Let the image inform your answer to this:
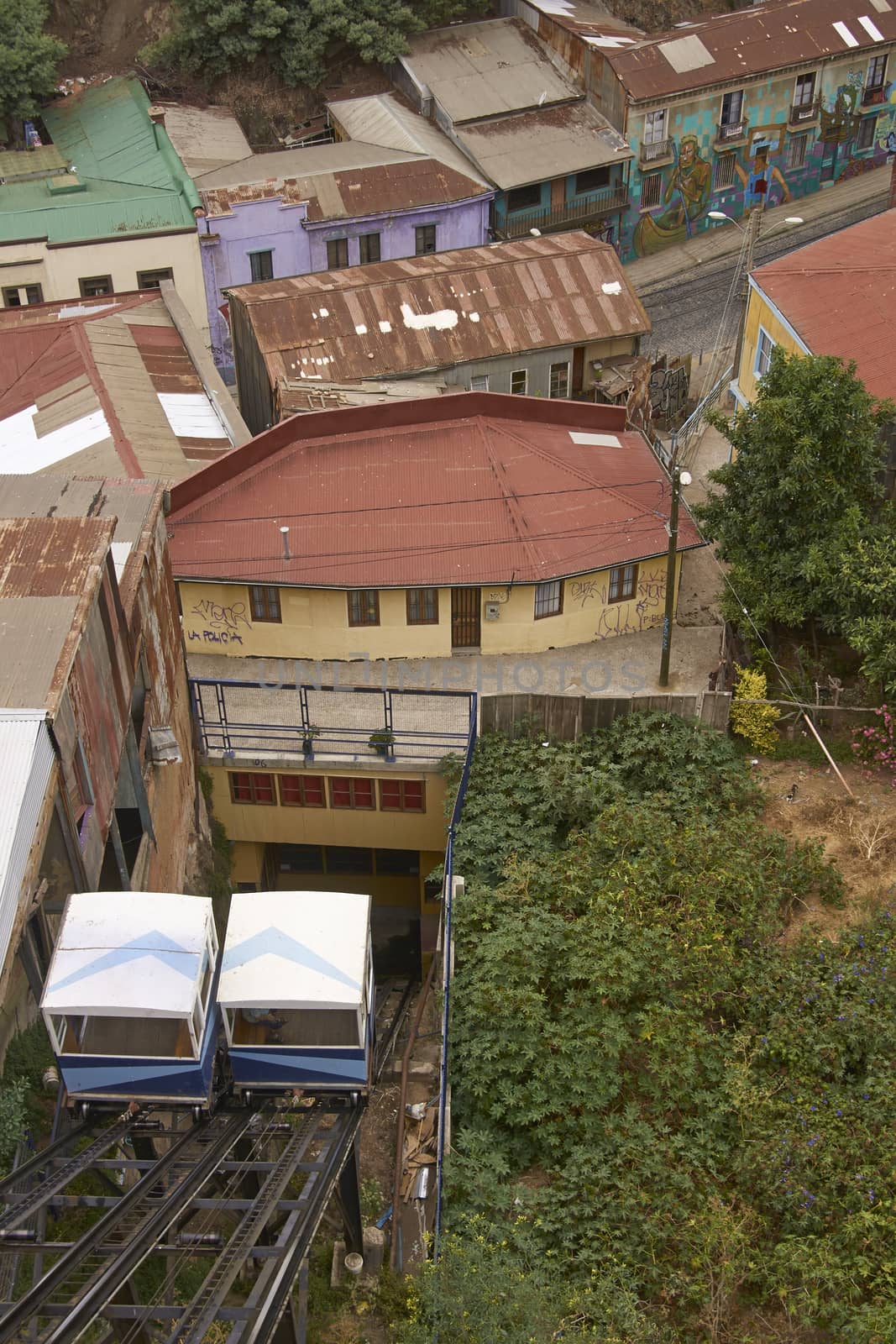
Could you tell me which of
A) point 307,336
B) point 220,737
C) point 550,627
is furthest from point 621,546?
point 307,336

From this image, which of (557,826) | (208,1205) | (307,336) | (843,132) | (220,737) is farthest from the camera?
(843,132)

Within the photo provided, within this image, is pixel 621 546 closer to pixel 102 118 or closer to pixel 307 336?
pixel 307 336

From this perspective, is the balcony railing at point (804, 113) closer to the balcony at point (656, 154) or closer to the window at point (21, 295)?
the balcony at point (656, 154)

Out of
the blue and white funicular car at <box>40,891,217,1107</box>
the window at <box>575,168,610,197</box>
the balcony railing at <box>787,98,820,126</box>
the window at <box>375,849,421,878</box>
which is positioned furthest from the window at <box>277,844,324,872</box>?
the balcony railing at <box>787,98,820,126</box>

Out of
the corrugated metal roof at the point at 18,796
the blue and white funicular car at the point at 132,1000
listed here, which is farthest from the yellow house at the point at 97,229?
the blue and white funicular car at the point at 132,1000

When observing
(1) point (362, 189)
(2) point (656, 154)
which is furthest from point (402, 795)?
(2) point (656, 154)

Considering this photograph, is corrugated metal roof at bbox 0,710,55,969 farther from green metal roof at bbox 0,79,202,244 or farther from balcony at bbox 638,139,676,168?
balcony at bbox 638,139,676,168

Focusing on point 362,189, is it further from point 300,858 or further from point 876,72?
point 300,858
